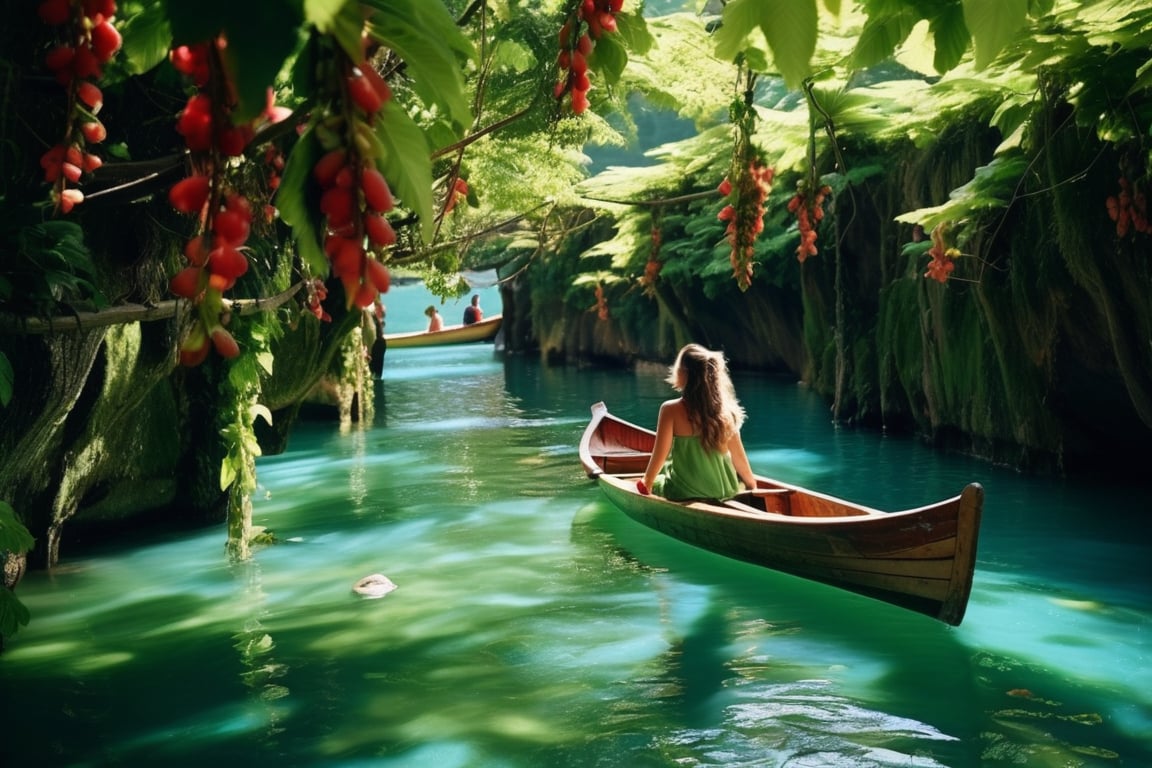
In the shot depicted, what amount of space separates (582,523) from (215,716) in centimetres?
506

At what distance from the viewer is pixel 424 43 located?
3.96 ft

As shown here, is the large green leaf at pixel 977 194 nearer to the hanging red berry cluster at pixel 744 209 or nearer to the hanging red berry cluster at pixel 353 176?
the hanging red berry cluster at pixel 744 209

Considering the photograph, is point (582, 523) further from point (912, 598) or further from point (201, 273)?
point (201, 273)

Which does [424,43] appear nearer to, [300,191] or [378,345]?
[300,191]

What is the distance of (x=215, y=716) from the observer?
19.0 feet

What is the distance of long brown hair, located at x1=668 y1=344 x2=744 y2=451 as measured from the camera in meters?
8.20

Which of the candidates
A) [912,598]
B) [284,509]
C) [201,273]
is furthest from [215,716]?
[284,509]

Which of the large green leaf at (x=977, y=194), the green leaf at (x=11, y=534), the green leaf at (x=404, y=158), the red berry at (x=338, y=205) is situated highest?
the large green leaf at (x=977, y=194)

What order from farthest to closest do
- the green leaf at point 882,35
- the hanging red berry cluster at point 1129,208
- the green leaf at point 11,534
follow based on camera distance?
the hanging red berry cluster at point 1129,208 < the green leaf at point 11,534 < the green leaf at point 882,35

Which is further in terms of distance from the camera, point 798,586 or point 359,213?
point 798,586

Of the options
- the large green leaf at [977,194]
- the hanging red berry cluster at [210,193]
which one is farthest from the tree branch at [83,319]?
the large green leaf at [977,194]

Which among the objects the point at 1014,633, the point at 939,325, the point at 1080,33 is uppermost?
the point at 1080,33

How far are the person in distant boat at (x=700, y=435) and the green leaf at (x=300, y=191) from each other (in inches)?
282

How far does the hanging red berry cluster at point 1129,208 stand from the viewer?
352 inches
